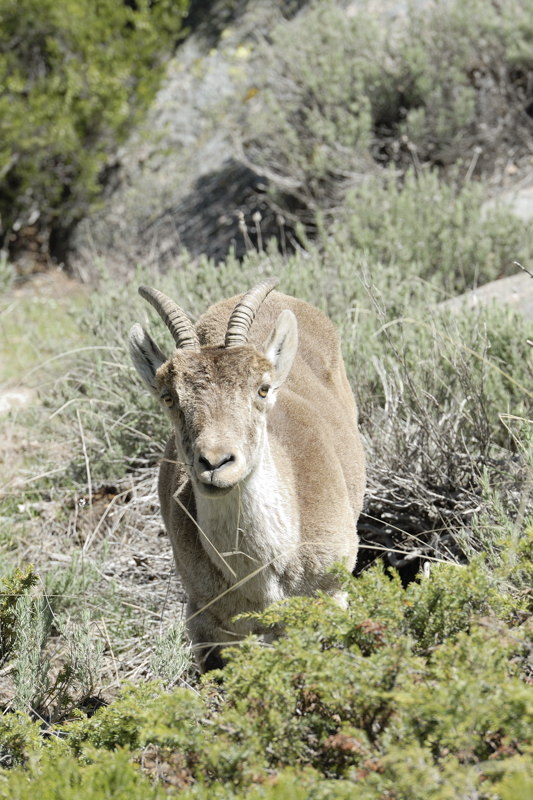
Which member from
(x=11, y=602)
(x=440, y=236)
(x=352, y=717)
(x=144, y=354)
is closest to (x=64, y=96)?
(x=440, y=236)

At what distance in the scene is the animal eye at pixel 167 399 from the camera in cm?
385

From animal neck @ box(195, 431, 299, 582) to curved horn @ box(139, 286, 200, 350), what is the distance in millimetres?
572

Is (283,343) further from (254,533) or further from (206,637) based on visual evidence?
(206,637)

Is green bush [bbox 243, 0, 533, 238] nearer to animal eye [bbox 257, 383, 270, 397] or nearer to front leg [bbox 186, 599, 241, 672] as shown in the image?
animal eye [bbox 257, 383, 270, 397]

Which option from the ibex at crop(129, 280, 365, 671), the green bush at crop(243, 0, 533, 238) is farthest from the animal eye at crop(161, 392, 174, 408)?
the green bush at crop(243, 0, 533, 238)

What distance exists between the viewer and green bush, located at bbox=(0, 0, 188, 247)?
39.0 feet

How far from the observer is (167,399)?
12.7ft

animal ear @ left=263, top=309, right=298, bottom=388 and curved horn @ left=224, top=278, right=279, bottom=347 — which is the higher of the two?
curved horn @ left=224, top=278, right=279, bottom=347

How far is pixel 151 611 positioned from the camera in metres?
5.05

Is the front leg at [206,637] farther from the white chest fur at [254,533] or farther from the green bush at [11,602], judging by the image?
the green bush at [11,602]

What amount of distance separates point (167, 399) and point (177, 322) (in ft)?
1.37

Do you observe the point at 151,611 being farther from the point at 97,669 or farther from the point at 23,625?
the point at 23,625

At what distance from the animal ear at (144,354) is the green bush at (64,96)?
8.28 m

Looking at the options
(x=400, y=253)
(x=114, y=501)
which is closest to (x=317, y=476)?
(x=114, y=501)
